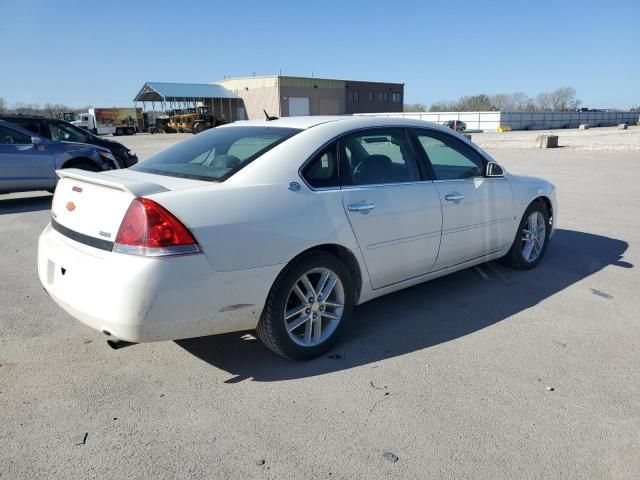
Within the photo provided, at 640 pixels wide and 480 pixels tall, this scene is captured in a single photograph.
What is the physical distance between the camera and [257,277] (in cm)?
301

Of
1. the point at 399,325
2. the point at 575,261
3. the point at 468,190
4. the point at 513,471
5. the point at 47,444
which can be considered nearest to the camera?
the point at 513,471

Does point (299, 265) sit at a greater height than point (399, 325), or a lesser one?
greater

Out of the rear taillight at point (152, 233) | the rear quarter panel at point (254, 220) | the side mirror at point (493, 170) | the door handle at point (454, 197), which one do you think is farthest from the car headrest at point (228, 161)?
the side mirror at point (493, 170)

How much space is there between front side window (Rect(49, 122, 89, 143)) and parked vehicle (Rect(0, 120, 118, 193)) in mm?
1247

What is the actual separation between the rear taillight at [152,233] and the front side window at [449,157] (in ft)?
7.50

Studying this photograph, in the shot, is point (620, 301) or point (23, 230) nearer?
point (620, 301)

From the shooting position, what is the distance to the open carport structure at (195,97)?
6091 cm

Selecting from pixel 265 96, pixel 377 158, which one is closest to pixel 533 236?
pixel 377 158

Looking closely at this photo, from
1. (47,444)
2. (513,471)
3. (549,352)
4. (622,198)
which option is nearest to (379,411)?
(513,471)

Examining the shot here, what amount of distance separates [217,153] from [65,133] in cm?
911

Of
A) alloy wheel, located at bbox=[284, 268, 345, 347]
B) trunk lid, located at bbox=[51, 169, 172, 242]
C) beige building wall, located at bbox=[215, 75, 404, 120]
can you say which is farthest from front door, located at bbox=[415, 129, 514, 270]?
beige building wall, located at bbox=[215, 75, 404, 120]

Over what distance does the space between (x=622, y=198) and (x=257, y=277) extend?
9.07m

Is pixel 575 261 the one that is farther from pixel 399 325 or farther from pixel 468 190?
pixel 399 325

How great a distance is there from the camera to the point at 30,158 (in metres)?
9.37
